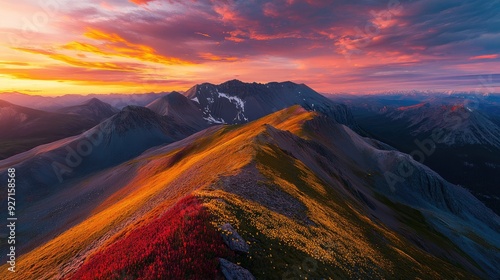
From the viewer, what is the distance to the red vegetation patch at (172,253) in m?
15.9

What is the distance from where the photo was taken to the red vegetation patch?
15.9m

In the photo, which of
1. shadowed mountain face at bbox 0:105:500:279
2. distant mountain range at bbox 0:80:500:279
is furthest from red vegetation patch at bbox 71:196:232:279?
shadowed mountain face at bbox 0:105:500:279

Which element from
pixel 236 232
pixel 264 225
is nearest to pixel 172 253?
pixel 236 232

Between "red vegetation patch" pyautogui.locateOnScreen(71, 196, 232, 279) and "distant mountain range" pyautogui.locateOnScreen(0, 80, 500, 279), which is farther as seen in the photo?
"distant mountain range" pyautogui.locateOnScreen(0, 80, 500, 279)

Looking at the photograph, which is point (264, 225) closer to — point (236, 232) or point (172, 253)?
point (236, 232)

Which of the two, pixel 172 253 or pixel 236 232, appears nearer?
pixel 172 253

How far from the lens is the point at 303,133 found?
12525 cm

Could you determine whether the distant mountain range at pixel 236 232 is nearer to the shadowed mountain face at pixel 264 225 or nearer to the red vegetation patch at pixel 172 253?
the red vegetation patch at pixel 172 253

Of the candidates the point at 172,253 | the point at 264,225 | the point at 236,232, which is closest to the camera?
the point at 172,253

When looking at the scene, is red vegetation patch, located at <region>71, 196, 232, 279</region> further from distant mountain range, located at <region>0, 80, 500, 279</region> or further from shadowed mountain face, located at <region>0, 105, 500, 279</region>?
shadowed mountain face, located at <region>0, 105, 500, 279</region>

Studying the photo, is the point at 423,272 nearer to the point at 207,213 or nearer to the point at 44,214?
the point at 207,213

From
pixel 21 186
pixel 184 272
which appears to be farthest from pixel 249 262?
pixel 21 186

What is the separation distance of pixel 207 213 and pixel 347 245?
19.4m

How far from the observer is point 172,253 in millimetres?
17188
